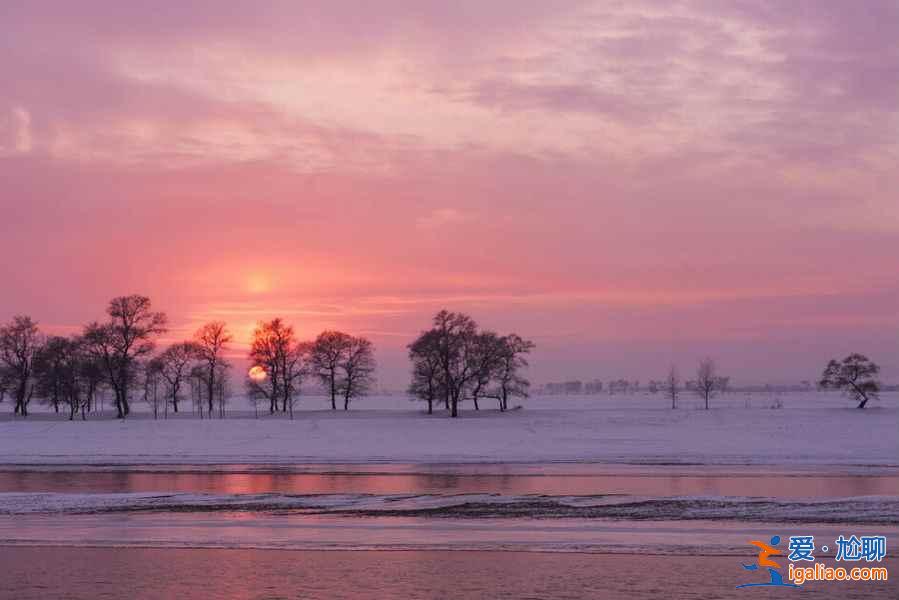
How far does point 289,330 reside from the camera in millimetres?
105500

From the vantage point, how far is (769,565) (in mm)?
17172

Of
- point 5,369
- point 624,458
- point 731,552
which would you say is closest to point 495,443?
point 624,458

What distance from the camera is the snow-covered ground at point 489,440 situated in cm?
4697

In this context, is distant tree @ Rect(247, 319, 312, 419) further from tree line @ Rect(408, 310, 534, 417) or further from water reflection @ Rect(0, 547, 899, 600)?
water reflection @ Rect(0, 547, 899, 600)

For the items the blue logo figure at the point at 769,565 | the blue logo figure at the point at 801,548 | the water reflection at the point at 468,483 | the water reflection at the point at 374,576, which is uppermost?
the water reflection at the point at 374,576

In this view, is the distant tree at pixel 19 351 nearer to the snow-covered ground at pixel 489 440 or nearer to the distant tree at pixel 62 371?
the distant tree at pixel 62 371

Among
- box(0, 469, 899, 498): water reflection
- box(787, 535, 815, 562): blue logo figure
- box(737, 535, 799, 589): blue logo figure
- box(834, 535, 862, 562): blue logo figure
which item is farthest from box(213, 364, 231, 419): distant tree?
box(834, 535, 862, 562): blue logo figure

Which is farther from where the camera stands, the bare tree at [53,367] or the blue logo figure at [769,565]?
the bare tree at [53,367]

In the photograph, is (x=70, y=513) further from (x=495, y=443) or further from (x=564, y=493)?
(x=495, y=443)

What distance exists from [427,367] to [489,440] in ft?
124

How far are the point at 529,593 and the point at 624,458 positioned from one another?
31.3 meters

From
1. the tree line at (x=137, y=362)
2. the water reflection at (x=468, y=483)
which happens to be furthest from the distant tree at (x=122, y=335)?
the water reflection at (x=468, y=483)

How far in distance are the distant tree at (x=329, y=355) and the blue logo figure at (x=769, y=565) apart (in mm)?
90733

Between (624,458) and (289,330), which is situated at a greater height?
(289,330)
